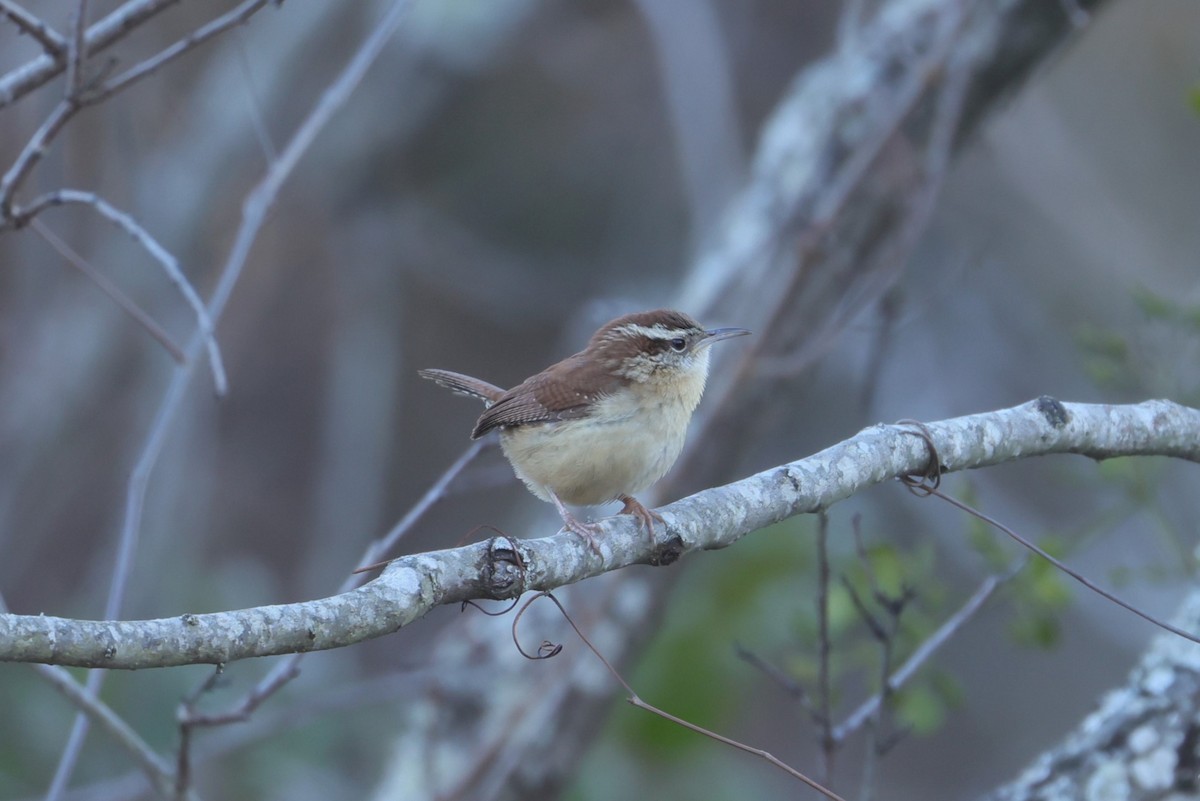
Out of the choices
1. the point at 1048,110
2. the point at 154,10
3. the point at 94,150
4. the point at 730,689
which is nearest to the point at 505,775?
the point at 730,689

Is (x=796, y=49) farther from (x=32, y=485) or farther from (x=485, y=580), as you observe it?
(x=485, y=580)

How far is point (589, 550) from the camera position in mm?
2363

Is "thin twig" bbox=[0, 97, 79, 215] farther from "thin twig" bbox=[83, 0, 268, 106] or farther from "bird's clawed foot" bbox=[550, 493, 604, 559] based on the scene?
"bird's clawed foot" bbox=[550, 493, 604, 559]

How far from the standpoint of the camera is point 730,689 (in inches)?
225

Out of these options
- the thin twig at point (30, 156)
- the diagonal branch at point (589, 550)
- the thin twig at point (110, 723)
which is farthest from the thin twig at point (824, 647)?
the thin twig at point (30, 156)

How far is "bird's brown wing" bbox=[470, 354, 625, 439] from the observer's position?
10.9 ft

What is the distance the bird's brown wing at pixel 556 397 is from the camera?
332cm

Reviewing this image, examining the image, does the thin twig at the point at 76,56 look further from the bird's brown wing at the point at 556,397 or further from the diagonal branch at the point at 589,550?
the diagonal branch at the point at 589,550

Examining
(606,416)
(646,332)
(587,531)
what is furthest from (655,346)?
(587,531)

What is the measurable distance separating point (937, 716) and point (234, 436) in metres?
7.46

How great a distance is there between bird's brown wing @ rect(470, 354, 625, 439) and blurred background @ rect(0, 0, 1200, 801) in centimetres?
109

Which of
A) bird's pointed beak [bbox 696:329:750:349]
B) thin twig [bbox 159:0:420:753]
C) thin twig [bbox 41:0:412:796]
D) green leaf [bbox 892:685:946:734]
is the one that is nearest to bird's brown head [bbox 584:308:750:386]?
bird's pointed beak [bbox 696:329:750:349]

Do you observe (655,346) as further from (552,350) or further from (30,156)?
(552,350)

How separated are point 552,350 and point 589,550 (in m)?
7.42
